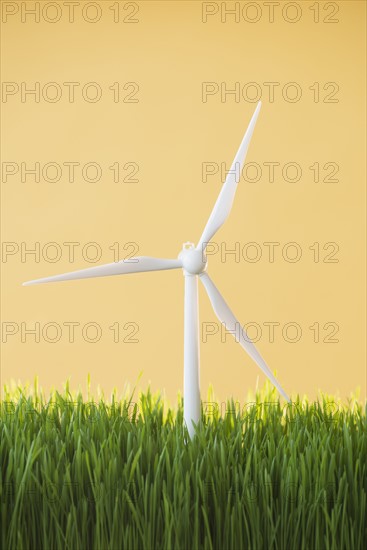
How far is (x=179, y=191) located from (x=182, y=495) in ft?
8.83

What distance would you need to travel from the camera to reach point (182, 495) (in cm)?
190

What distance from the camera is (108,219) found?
176 inches

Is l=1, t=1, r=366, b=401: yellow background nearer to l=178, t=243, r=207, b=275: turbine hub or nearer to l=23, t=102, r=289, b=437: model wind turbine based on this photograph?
l=23, t=102, r=289, b=437: model wind turbine

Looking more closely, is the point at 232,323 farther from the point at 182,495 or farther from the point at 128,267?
the point at 182,495

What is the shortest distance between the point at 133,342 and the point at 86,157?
1087mm

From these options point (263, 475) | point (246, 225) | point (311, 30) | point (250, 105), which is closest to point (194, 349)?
point (263, 475)

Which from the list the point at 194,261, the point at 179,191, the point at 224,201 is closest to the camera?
the point at 194,261

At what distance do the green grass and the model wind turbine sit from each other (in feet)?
0.41

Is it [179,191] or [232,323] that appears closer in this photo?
[232,323]

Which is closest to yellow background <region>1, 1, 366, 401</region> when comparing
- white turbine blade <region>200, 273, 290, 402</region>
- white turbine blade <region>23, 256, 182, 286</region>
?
white turbine blade <region>200, 273, 290, 402</region>

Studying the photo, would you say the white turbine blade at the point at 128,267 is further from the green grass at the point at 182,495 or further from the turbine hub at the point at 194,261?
the green grass at the point at 182,495

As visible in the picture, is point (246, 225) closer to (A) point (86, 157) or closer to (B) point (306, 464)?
(A) point (86, 157)

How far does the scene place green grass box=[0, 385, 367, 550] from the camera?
187 cm

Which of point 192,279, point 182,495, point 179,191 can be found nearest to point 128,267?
point 192,279
